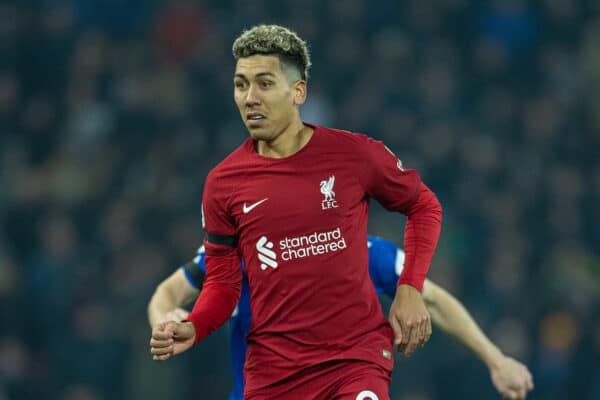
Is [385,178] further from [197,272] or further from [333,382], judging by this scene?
[197,272]

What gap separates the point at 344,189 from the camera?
3.97 metres

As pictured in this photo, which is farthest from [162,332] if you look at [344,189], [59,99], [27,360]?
[59,99]

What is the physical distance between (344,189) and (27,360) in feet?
17.3

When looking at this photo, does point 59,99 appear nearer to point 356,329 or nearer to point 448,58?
point 448,58

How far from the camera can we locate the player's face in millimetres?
3914

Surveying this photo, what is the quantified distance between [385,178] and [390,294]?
1.00 metres

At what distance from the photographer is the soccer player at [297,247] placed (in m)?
3.91

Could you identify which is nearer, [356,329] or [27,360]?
[356,329]

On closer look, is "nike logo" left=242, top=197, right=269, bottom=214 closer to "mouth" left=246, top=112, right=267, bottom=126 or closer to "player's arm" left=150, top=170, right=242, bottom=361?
"player's arm" left=150, top=170, right=242, bottom=361

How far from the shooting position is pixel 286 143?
4.05m

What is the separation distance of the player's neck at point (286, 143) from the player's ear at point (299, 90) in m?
0.08

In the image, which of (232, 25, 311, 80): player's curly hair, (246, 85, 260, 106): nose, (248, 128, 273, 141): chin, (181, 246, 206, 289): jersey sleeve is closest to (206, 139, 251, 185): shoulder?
(248, 128, 273, 141): chin

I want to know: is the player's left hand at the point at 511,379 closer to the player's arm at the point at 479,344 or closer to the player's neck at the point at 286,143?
the player's arm at the point at 479,344

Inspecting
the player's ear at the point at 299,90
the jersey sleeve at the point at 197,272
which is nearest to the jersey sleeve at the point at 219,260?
the player's ear at the point at 299,90
